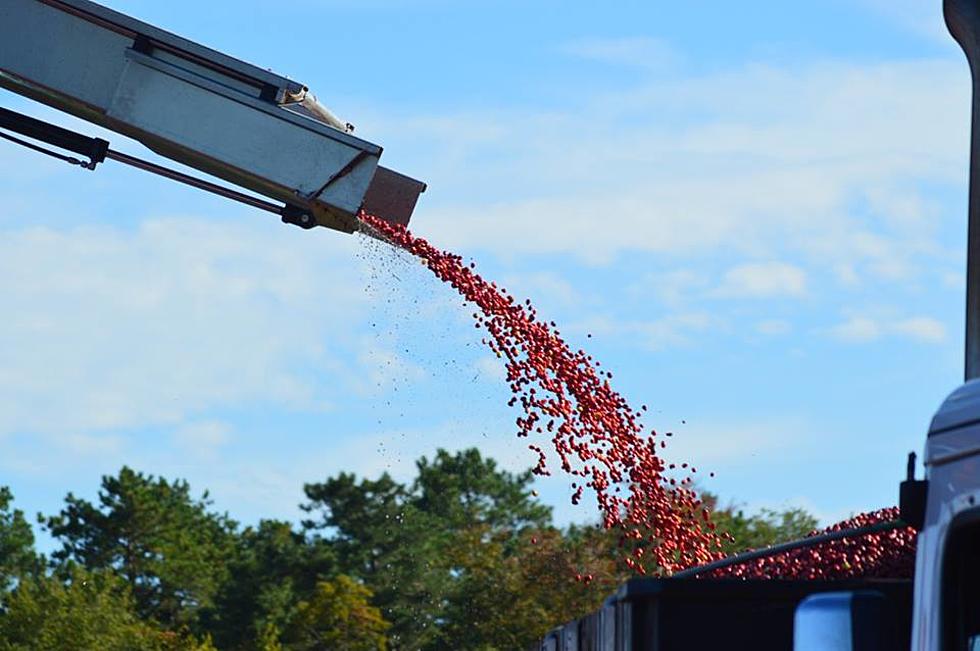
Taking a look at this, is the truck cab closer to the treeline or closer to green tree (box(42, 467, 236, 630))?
the treeline

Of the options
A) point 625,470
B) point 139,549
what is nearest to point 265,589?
point 139,549

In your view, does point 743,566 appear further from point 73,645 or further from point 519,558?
point 73,645

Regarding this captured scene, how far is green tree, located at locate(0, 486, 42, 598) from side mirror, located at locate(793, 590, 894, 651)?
45.5 meters

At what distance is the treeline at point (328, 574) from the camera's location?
2986 centimetres

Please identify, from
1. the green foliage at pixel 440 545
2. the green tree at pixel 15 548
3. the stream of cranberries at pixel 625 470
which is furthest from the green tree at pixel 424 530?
the stream of cranberries at pixel 625 470

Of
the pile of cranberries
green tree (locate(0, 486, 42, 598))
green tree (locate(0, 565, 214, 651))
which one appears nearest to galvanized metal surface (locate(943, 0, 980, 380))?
the pile of cranberries

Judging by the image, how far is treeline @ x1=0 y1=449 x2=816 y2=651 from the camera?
2986 cm

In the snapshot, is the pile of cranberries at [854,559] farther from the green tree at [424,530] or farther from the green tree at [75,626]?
the green tree at [75,626]

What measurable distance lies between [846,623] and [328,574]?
34.9m

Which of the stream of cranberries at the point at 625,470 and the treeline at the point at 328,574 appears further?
the treeline at the point at 328,574

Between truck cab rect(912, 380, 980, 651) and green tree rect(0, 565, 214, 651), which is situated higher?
green tree rect(0, 565, 214, 651)

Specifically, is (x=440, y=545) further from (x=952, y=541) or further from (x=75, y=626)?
(x=952, y=541)

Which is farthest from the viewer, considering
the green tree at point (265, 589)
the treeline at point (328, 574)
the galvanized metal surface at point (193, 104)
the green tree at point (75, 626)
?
the green tree at point (75, 626)

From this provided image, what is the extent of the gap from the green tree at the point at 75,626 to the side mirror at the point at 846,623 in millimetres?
36239
